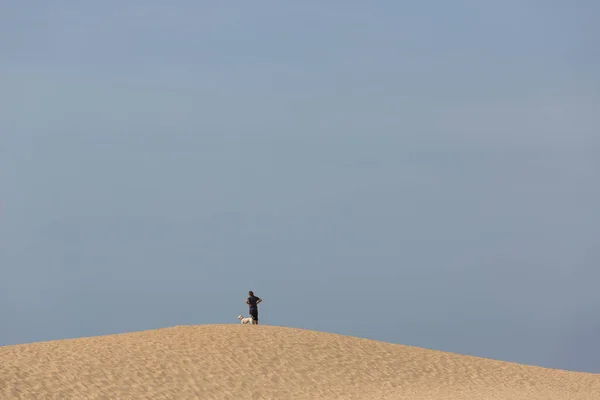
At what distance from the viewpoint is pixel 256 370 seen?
3441 cm

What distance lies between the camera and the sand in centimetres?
3120

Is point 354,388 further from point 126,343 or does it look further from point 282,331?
point 126,343

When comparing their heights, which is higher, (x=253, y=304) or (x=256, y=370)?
(x=253, y=304)

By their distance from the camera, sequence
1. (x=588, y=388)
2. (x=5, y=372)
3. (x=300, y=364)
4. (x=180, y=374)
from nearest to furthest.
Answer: (x=5, y=372) → (x=180, y=374) → (x=300, y=364) → (x=588, y=388)

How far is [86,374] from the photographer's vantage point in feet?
104

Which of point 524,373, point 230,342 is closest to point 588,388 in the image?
point 524,373

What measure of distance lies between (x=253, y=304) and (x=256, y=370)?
5.57 meters

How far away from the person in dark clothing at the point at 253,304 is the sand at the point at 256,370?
2.39 feet

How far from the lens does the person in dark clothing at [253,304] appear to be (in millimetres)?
39228

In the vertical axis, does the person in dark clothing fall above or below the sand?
above

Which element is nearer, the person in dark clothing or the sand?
the sand

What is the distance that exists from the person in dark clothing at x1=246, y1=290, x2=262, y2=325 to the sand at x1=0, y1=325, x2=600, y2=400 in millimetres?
728

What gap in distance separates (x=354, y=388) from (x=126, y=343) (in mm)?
9219

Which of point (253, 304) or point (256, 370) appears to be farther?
point (253, 304)
